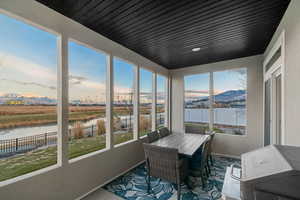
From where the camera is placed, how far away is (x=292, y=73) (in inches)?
59.3

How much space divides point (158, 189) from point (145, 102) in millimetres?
2067

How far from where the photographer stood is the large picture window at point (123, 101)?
111 inches

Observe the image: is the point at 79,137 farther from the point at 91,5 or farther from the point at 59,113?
the point at 91,5

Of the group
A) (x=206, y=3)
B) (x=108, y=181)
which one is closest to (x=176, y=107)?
(x=108, y=181)

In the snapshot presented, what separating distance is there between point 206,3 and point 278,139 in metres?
2.62

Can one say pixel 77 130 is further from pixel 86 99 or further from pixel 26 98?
pixel 26 98

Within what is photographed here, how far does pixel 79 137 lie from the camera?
7.33 ft

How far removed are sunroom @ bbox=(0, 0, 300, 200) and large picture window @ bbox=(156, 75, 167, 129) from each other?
0.75 m

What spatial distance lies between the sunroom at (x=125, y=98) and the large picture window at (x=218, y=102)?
0.11 metres

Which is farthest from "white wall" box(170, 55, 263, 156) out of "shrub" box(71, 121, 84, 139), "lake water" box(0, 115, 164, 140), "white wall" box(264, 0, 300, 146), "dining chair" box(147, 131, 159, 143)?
"lake water" box(0, 115, 164, 140)

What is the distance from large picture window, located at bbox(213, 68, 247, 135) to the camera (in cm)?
363

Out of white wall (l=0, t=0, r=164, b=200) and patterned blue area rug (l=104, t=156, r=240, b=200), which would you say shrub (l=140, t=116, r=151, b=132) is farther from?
patterned blue area rug (l=104, t=156, r=240, b=200)

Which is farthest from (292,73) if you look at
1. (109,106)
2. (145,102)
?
(145,102)

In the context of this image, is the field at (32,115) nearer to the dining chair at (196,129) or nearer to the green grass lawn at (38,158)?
the green grass lawn at (38,158)
